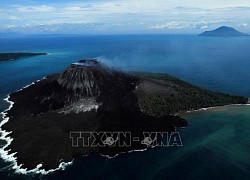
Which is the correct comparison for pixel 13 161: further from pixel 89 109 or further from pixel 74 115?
pixel 89 109

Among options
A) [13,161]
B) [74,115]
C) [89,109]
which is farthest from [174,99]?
[13,161]

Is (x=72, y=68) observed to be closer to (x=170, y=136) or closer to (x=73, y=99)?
(x=73, y=99)

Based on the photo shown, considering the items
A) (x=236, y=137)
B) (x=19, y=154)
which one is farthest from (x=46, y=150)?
(x=236, y=137)

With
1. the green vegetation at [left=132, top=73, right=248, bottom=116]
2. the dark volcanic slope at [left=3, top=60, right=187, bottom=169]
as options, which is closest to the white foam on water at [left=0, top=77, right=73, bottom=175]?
the dark volcanic slope at [left=3, top=60, right=187, bottom=169]

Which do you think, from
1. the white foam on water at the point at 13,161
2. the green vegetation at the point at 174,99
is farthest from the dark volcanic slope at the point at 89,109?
the white foam on water at the point at 13,161

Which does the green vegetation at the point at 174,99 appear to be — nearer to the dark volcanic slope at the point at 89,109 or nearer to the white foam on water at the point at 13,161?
the dark volcanic slope at the point at 89,109

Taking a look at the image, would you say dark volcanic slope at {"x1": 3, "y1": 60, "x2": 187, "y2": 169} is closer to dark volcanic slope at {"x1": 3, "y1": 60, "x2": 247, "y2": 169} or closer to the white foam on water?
dark volcanic slope at {"x1": 3, "y1": 60, "x2": 247, "y2": 169}

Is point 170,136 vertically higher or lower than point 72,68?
lower

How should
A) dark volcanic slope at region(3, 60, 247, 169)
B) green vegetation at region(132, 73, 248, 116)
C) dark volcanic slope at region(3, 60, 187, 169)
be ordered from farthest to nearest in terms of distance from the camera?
green vegetation at region(132, 73, 248, 116), dark volcanic slope at region(3, 60, 247, 169), dark volcanic slope at region(3, 60, 187, 169)
